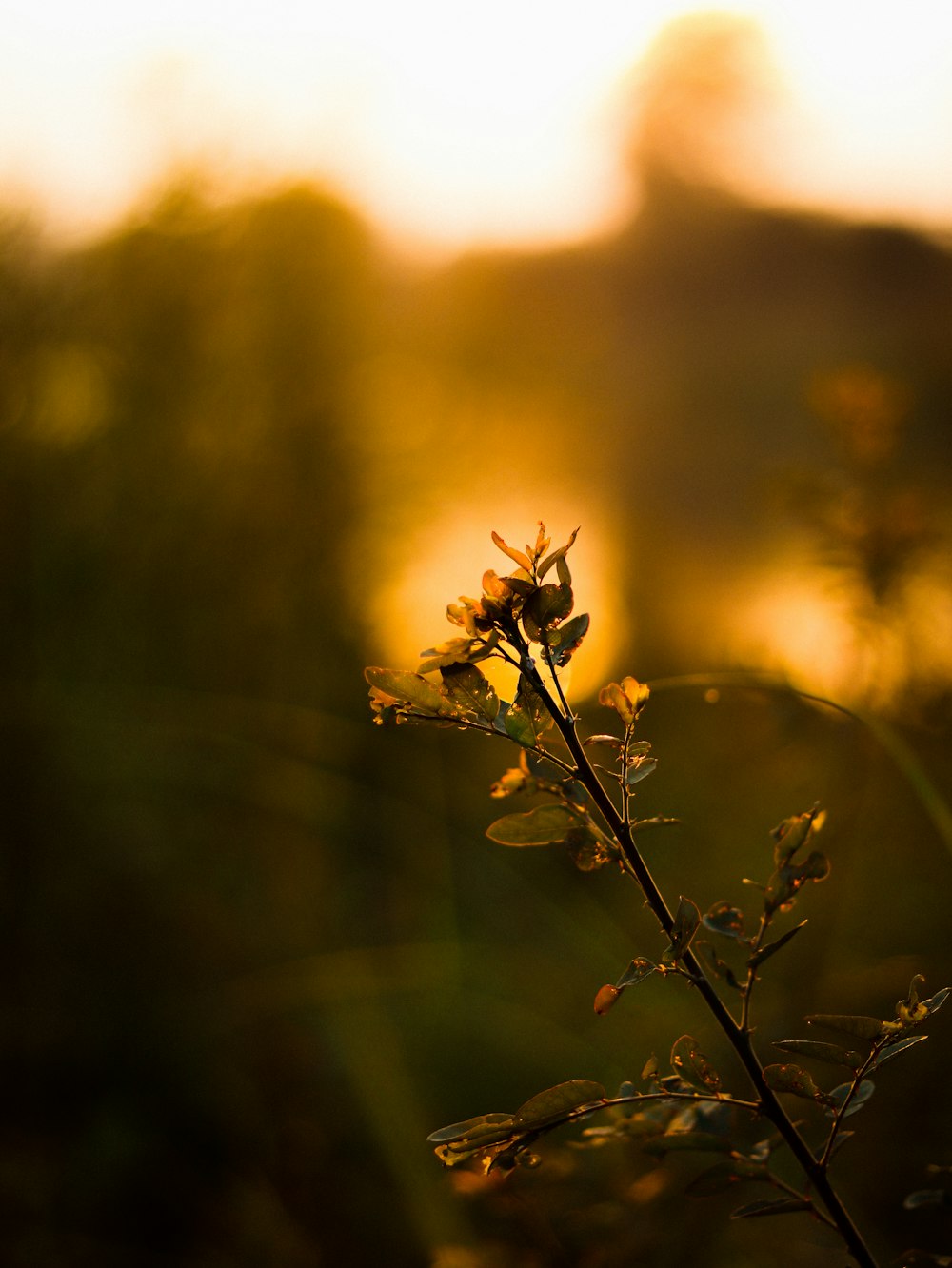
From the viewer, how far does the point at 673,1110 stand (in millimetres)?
210

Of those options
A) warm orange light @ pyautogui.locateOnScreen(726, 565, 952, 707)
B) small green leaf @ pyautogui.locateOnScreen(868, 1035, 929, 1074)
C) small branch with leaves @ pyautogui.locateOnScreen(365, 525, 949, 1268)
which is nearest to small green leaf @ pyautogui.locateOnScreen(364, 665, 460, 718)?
small branch with leaves @ pyautogui.locateOnScreen(365, 525, 949, 1268)

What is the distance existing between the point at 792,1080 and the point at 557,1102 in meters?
0.05

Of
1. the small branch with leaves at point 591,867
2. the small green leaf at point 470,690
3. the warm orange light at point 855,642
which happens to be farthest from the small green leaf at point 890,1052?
the warm orange light at point 855,642

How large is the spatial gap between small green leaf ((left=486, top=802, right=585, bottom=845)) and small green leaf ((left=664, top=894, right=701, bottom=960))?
0.03 meters

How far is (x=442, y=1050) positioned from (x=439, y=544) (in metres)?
0.61

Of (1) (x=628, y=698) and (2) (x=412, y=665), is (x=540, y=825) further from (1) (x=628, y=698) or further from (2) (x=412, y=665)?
(2) (x=412, y=665)

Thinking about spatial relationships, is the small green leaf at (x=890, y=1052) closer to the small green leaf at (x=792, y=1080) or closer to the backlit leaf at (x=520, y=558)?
the small green leaf at (x=792, y=1080)

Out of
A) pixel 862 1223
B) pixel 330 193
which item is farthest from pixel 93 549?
pixel 862 1223

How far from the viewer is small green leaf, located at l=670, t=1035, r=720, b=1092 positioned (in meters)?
Answer: 0.20

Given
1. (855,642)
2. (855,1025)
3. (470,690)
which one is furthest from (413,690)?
(855,642)

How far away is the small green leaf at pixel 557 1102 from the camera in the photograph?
183mm

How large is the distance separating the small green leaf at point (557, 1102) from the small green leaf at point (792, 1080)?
0.11ft

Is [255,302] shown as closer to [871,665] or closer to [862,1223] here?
[871,665]

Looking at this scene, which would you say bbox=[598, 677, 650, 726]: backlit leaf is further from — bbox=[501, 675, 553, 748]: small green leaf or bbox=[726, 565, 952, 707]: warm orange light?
bbox=[726, 565, 952, 707]: warm orange light
